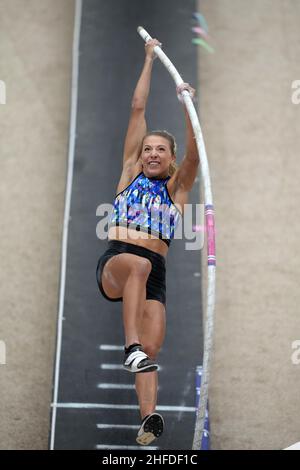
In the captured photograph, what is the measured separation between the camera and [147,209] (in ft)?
11.1

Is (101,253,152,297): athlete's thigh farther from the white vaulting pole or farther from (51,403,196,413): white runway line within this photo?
(51,403,196,413): white runway line

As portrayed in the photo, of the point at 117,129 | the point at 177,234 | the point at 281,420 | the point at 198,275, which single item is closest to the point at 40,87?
the point at 117,129

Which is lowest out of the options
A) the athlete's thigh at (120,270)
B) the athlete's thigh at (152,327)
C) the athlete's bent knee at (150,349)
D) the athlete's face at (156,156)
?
the athlete's bent knee at (150,349)

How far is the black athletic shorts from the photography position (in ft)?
10.9

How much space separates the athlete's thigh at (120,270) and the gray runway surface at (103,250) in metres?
1.15

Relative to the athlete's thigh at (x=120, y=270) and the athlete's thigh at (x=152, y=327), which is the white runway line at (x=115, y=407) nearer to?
the athlete's thigh at (x=152, y=327)

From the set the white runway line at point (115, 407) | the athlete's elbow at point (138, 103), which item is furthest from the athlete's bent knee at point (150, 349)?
the athlete's elbow at point (138, 103)

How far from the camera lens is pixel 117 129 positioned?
5.14 metres

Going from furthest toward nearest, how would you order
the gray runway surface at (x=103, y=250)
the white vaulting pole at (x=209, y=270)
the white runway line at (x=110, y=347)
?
the white runway line at (x=110, y=347), the gray runway surface at (x=103, y=250), the white vaulting pole at (x=209, y=270)

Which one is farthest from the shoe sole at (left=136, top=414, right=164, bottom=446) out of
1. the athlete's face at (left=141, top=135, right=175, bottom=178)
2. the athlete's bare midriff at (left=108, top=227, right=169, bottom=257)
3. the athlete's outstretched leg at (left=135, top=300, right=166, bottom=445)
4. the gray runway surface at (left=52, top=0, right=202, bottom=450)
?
the athlete's face at (left=141, top=135, right=175, bottom=178)

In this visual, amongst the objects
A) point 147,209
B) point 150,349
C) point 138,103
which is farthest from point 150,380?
point 138,103

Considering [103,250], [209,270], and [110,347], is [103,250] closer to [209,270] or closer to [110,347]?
[110,347]

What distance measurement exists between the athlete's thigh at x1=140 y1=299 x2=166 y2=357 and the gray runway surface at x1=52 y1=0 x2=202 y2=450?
41.6 inches

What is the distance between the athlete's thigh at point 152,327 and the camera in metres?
3.29
